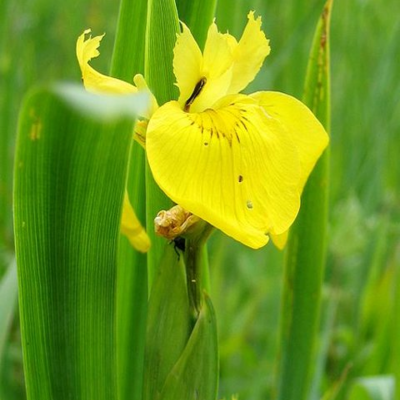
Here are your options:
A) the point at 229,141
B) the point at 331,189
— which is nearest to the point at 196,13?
the point at 229,141

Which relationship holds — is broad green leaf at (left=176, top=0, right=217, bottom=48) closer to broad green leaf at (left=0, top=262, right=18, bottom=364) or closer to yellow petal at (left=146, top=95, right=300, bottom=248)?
yellow petal at (left=146, top=95, right=300, bottom=248)

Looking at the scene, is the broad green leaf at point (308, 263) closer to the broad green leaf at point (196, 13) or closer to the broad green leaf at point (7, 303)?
the broad green leaf at point (196, 13)

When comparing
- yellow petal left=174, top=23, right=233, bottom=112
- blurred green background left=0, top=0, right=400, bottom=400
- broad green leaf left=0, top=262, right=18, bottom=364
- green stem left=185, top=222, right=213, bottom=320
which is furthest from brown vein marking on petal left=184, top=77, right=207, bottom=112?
blurred green background left=0, top=0, right=400, bottom=400

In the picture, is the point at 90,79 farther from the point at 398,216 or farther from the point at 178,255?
the point at 398,216

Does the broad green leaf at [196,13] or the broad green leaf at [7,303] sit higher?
the broad green leaf at [196,13]

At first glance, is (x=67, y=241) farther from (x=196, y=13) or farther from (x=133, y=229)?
(x=196, y=13)

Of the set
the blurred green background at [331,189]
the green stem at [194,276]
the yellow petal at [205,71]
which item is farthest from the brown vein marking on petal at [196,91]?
the blurred green background at [331,189]
